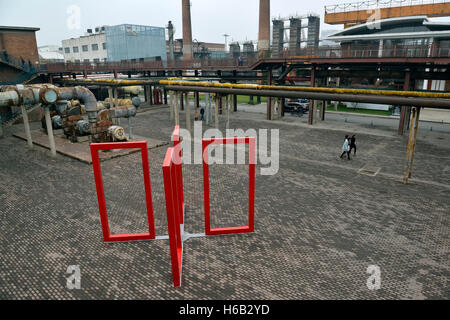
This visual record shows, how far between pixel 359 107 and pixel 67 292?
41065 millimetres

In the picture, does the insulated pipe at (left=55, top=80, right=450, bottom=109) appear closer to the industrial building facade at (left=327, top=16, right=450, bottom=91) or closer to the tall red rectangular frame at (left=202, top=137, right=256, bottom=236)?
the industrial building facade at (left=327, top=16, right=450, bottom=91)

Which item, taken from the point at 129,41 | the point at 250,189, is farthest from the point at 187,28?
the point at 250,189

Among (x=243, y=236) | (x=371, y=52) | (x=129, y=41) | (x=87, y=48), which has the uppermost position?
(x=129, y=41)

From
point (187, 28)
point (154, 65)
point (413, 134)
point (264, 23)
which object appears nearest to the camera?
point (413, 134)

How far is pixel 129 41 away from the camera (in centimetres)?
6209

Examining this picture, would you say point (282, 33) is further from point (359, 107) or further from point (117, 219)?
point (117, 219)

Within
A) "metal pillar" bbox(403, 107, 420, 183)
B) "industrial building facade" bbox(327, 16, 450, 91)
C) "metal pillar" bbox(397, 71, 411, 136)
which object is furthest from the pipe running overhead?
"metal pillar" bbox(397, 71, 411, 136)

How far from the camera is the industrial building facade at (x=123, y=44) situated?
6200 cm

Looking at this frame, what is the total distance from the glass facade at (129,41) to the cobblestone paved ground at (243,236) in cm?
5106

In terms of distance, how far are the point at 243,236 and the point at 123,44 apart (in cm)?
6204

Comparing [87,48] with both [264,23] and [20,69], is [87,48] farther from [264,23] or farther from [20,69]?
[264,23]

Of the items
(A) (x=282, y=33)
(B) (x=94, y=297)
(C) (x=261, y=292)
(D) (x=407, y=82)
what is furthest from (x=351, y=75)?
(A) (x=282, y=33)
